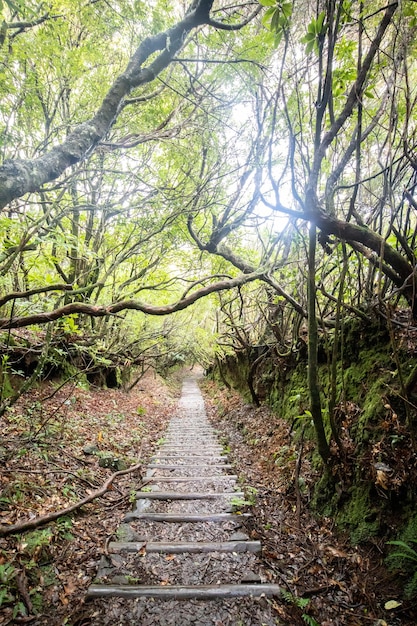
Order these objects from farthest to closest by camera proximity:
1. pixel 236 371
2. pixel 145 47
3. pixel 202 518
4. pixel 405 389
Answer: pixel 236 371, pixel 202 518, pixel 145 47, pixel 405 389

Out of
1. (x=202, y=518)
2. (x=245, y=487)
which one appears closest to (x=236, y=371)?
(x=245, y=487)

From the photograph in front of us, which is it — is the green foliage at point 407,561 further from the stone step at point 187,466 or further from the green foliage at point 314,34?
the green foliage at point 314,34

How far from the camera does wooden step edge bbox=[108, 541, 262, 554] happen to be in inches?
127

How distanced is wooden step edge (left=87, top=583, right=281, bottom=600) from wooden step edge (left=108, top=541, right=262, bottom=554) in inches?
19.6

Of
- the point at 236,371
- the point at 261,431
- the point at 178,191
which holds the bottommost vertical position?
the point at 261,431

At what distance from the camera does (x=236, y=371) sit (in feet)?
43.9

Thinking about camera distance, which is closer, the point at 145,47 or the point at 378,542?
the point at 378,542

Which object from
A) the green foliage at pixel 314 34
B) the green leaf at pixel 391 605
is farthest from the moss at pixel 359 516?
the green foliage at pixel 314 34

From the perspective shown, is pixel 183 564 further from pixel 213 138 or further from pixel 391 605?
pixel 213 138

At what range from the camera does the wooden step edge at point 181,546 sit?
322 centimetres

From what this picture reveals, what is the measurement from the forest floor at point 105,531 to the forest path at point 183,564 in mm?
168

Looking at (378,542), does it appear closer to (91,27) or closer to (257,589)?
(257,589)

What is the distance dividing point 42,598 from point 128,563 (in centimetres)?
76

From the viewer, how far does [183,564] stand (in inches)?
120
